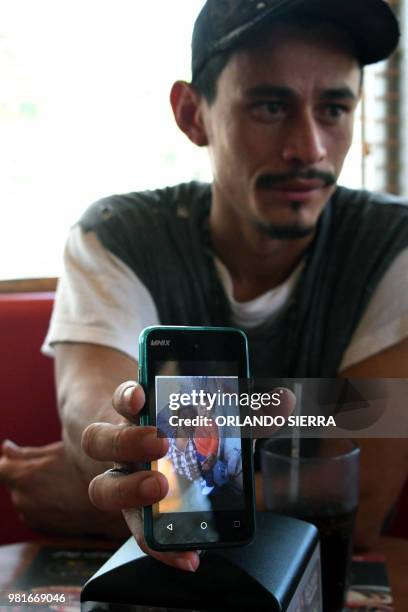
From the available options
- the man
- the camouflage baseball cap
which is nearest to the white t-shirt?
the man

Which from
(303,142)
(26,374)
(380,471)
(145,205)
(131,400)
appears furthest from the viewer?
(26,374)

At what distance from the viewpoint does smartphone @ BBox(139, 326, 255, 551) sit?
0.32 meters

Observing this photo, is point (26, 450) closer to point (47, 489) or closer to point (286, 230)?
point (47, 489)

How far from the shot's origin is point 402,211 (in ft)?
2.40

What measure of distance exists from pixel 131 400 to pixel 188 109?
580 millimetres

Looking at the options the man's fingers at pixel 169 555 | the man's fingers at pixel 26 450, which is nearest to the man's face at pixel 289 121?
the man's fingers at pixel 26 450

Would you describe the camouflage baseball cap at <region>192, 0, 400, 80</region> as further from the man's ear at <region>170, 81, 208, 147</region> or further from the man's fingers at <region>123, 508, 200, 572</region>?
the man's fingers at <region>123, 508, 200, 572</region>

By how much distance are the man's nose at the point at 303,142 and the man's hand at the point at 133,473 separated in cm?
36

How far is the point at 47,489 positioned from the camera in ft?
2.22

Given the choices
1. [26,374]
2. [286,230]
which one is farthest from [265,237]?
[26,374]

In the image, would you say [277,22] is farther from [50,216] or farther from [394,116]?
[394,116]

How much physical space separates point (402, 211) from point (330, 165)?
0.34 feet

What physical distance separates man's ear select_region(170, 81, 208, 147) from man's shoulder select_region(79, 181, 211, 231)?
7 centimetres

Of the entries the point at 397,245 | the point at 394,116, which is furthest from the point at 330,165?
the point at 394,116
